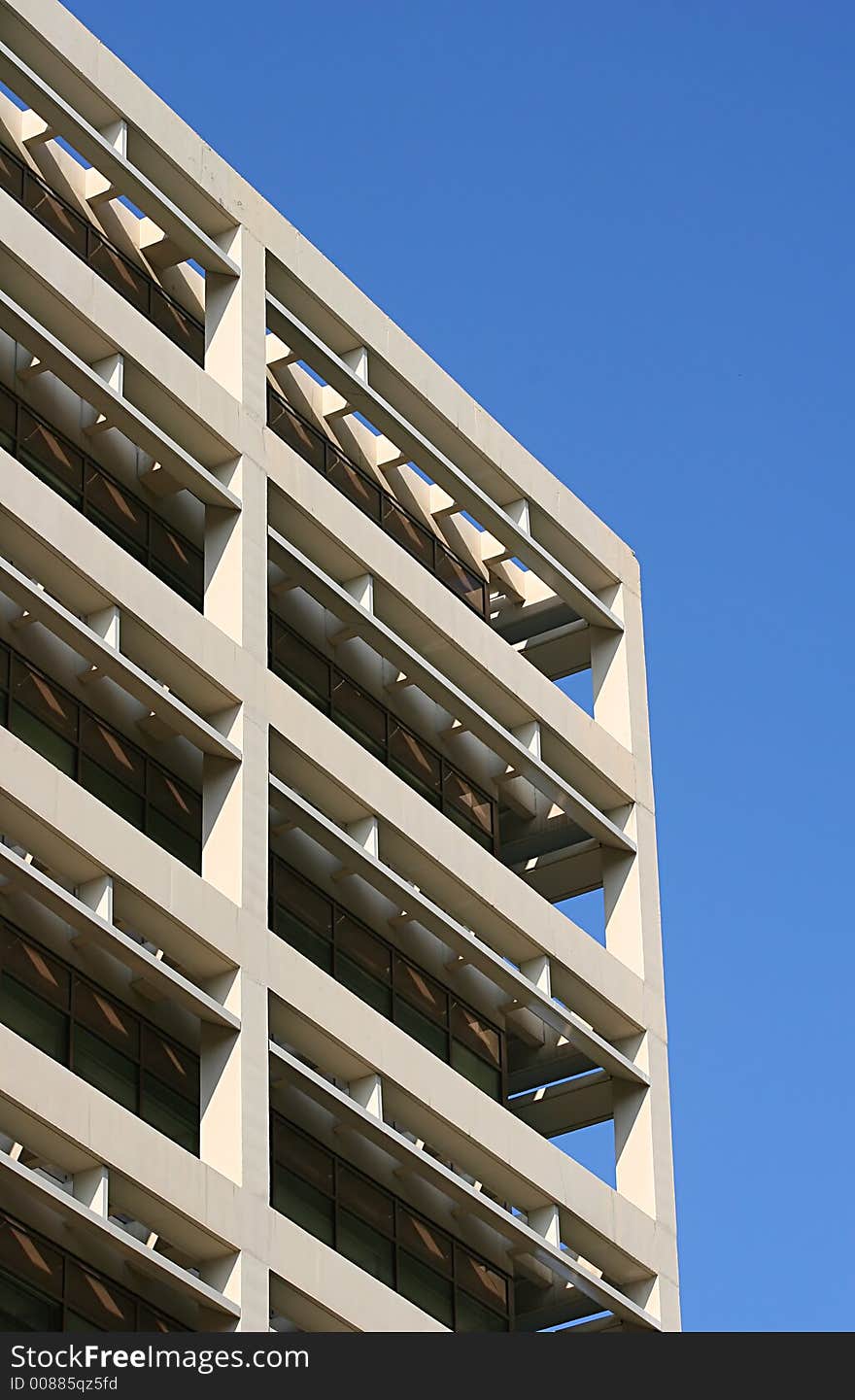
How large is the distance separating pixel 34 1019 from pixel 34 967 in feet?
2.37

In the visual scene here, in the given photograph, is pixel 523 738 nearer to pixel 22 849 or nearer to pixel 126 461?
pixel 126 461

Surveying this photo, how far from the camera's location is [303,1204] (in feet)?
153

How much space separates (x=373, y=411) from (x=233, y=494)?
4.83 metres

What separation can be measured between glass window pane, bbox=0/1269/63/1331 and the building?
4 cm

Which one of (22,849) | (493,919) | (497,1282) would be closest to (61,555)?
(22,849)

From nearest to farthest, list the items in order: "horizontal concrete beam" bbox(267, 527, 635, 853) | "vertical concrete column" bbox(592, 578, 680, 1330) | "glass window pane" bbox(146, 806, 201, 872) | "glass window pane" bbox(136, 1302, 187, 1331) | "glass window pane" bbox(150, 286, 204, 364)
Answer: "glass window pane" bbox(136, 1302, 187, 1331) < "glass window pane" bbox(146, 806, 201, 872) < "horizontal concrete beam" bbox(267, 527, 635, 853) < "glass window pane" bbox(150, 286, 204, 364) < "vertical concrete column" bbox(592, 578, 680, 1330)

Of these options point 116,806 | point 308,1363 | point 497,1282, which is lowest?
point 308,1363

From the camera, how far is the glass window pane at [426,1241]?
160ft

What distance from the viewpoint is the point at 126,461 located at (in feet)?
157

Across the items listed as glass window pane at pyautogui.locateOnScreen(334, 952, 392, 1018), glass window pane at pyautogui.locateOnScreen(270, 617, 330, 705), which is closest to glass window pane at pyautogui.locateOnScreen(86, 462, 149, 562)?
glass window pane at pyautogui.locateOnScreen(270, 617, 330, 705)

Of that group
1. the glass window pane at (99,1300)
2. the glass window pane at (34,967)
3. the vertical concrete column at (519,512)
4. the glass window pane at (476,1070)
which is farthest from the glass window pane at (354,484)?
the glass window pane at (99,1300)

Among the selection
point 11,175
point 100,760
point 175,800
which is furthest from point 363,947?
point 11,175

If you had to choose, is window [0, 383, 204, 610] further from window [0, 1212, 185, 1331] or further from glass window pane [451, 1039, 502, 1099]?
window [0, 1212, 185, 1331]

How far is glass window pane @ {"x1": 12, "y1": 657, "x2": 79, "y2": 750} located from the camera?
145ft
